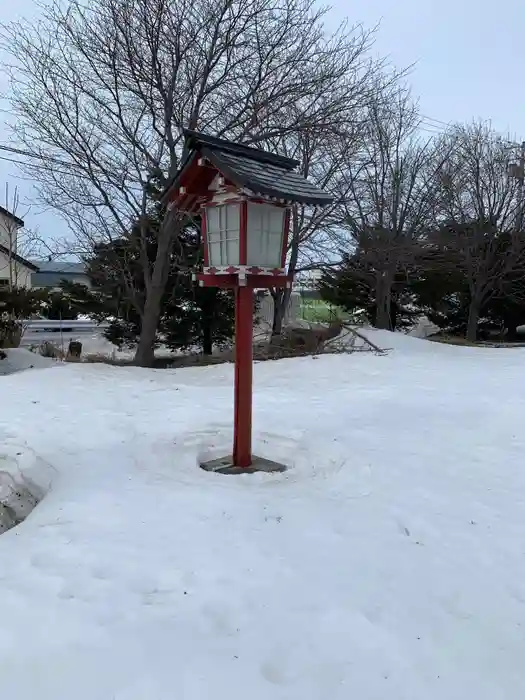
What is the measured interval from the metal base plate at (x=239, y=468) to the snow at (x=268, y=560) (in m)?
0.12

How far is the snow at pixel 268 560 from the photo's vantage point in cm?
221

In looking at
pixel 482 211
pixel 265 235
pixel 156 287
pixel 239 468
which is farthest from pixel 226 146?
pixel 482 211

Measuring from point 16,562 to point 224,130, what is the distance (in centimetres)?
807

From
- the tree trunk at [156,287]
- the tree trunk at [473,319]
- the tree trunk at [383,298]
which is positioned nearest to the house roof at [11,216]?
the tree trunk at [156,287]

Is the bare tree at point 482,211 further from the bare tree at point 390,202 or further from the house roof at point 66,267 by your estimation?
the house roof at point 66,267

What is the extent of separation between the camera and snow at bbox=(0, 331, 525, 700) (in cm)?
221

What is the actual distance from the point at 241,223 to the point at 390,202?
33.0 feet

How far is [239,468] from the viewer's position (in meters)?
4.56

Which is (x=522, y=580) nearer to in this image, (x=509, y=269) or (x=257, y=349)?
(x=257, y=349)

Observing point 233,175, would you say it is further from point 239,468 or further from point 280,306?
point 280,306

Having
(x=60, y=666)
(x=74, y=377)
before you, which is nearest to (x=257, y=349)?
(x=74, y=377)

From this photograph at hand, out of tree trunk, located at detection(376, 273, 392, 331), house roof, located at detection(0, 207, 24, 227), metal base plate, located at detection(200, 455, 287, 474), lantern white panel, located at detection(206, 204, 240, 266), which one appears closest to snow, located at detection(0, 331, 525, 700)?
metal base plate, located at detection(200, 455, 287, 474)

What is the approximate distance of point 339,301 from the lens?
17469mm

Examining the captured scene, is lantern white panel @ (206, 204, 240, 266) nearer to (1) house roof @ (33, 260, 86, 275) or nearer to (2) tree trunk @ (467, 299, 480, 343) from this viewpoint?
(1) house roof @ (33, 260, 86, 275)
